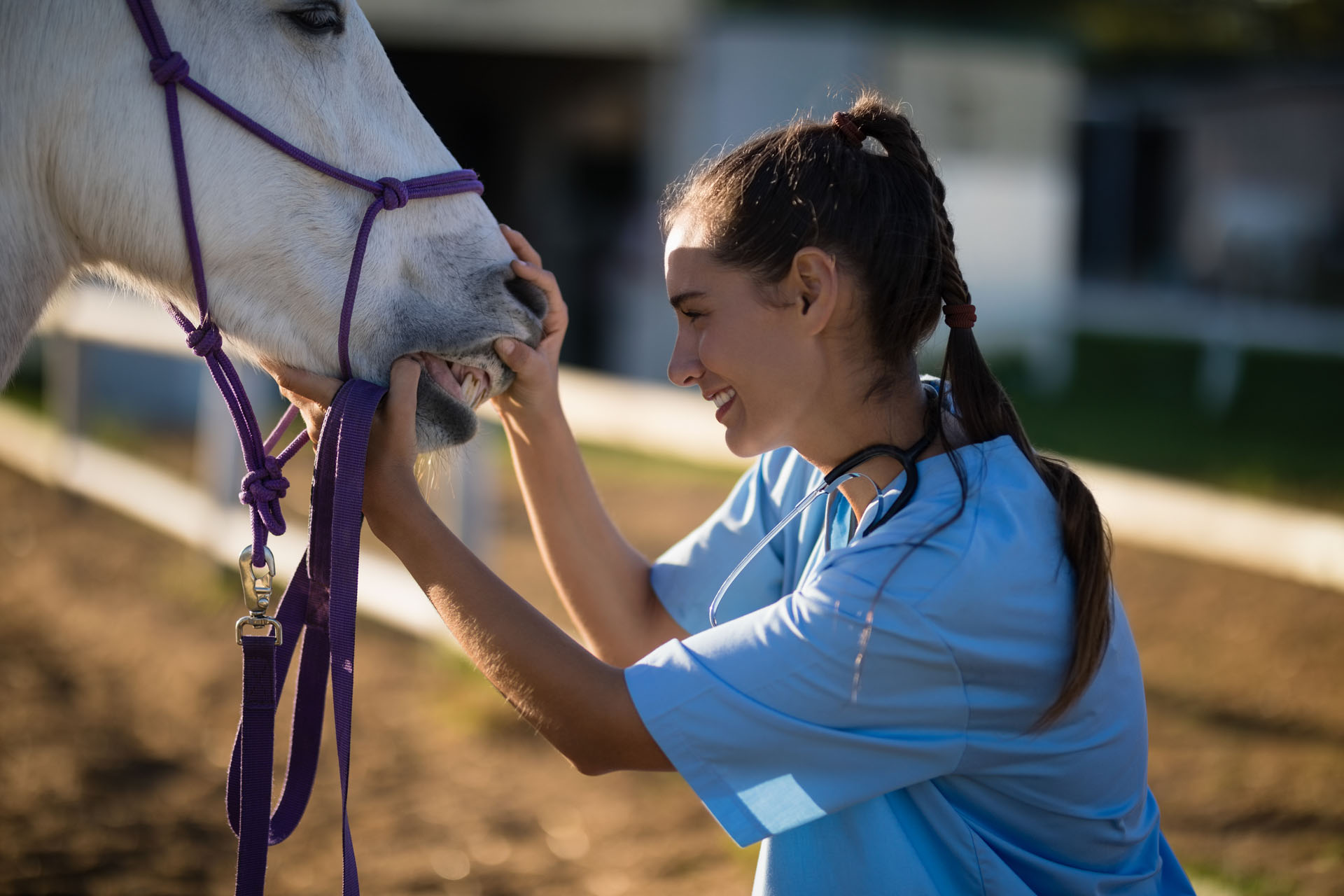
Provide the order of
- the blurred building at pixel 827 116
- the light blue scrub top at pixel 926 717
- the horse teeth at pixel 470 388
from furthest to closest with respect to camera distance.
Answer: the blurred building at pixel 827 116, the horse teeth at pixel 470 388, the light blue scrub top at pixel 926 717

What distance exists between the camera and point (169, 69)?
1513mm

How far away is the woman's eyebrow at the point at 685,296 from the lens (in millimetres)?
1597

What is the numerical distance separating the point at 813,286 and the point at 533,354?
49 centimetres


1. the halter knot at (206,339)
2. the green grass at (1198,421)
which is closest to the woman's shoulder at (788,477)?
the halter knot at (206,339)

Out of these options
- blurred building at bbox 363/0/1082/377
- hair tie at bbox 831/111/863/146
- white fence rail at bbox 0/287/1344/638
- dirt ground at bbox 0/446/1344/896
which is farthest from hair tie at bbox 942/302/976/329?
blurred building at bbox 363/0/1082/377

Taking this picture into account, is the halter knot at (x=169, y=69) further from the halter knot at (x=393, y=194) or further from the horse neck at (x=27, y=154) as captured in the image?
the halter knot at (x=393, y=194)

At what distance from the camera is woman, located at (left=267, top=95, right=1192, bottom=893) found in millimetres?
1394

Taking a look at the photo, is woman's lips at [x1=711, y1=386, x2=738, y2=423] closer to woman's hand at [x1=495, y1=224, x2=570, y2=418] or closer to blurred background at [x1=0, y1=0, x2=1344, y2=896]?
woman's hand at [x1=495, y1=224, x2=570, y2=418]

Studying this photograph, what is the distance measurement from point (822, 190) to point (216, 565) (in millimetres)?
4523

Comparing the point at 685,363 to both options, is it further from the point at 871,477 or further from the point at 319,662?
the point at 319,662

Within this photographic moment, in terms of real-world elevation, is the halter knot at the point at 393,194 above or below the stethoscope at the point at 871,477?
above

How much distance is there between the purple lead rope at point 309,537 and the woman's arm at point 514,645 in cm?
5

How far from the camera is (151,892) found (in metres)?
2.88

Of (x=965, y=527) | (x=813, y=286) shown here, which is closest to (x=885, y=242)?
(x=813, y=286)
